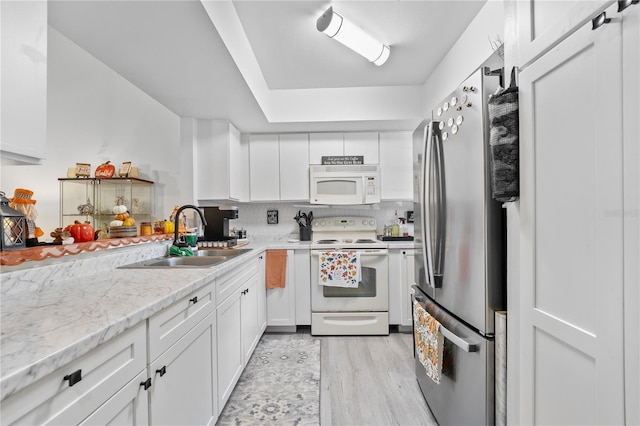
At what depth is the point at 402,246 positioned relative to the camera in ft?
9.61

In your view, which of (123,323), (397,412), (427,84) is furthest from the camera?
(427,84)

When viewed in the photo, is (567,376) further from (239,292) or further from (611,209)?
(239,292)

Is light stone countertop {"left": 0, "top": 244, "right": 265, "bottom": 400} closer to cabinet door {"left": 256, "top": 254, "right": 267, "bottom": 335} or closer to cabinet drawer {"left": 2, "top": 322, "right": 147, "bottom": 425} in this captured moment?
cabinet drawer {"left": 2, "top": 322, "right": 147, "bottom": 425}

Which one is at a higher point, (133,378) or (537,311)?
(537,311)

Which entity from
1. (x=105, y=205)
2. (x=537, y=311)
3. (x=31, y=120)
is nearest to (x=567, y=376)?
(x=537, y=311)

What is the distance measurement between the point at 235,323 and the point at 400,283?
1727 mm

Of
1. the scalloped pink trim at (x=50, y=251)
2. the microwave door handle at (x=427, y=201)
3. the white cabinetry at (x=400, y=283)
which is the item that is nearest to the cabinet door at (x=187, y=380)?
the scalloped pink trim at (x=50, y=251)

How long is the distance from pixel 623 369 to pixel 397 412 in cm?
141

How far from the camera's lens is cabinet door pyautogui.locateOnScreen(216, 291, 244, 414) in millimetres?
1628

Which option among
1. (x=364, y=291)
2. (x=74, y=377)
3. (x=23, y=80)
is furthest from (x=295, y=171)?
(x=74, y=377)

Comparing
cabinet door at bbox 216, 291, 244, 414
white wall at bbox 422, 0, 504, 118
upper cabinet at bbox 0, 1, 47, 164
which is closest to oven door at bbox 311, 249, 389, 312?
cabinet door at bbox 216, 291, 244, 414

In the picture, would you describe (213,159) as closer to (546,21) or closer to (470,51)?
(470,51)

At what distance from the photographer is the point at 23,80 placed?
37.8 inches

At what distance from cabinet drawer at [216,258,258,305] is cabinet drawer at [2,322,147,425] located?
0.70 meters
